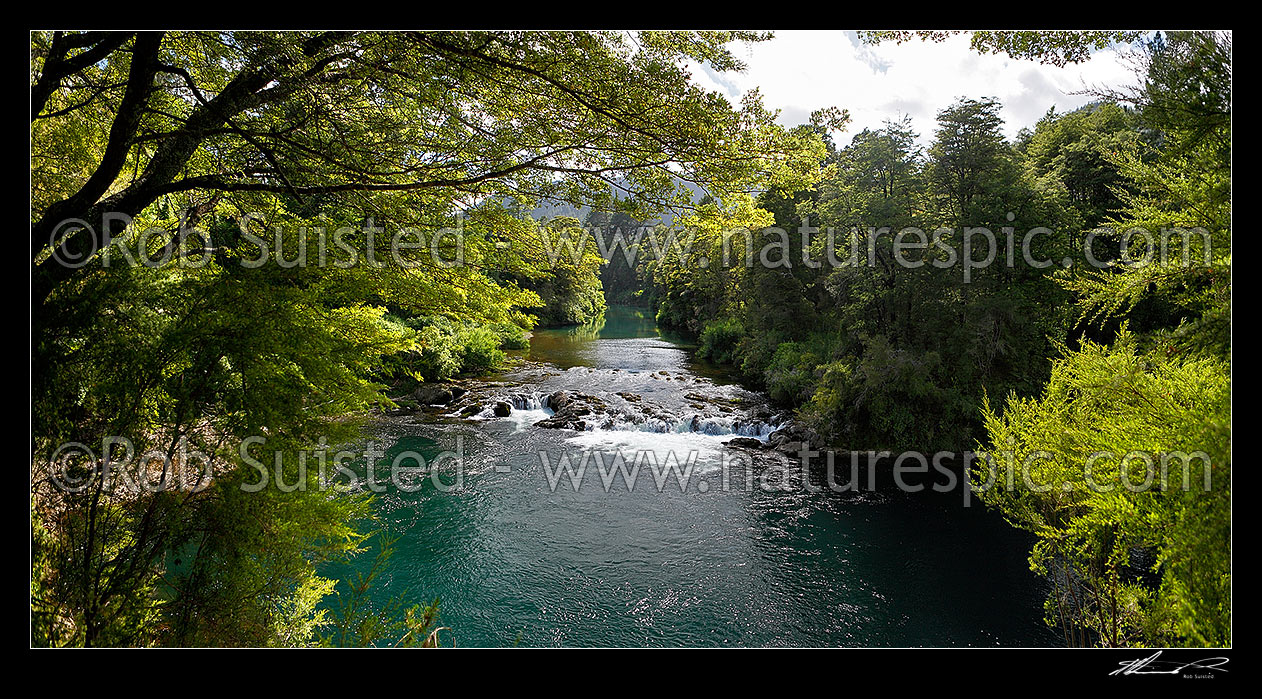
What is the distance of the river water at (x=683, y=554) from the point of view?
765 centimetres

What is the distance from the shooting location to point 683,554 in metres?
9.37

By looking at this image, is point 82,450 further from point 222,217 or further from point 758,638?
point 758,638

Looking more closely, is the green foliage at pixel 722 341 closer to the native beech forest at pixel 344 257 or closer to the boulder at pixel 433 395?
the boulder at pixel 433 395

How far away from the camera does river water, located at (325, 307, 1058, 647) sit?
765cm

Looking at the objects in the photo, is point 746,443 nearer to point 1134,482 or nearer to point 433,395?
point 433,395

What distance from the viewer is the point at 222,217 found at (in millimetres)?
4809

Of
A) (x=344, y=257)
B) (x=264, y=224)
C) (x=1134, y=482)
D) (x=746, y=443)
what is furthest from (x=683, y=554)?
(x=264, y=224)
